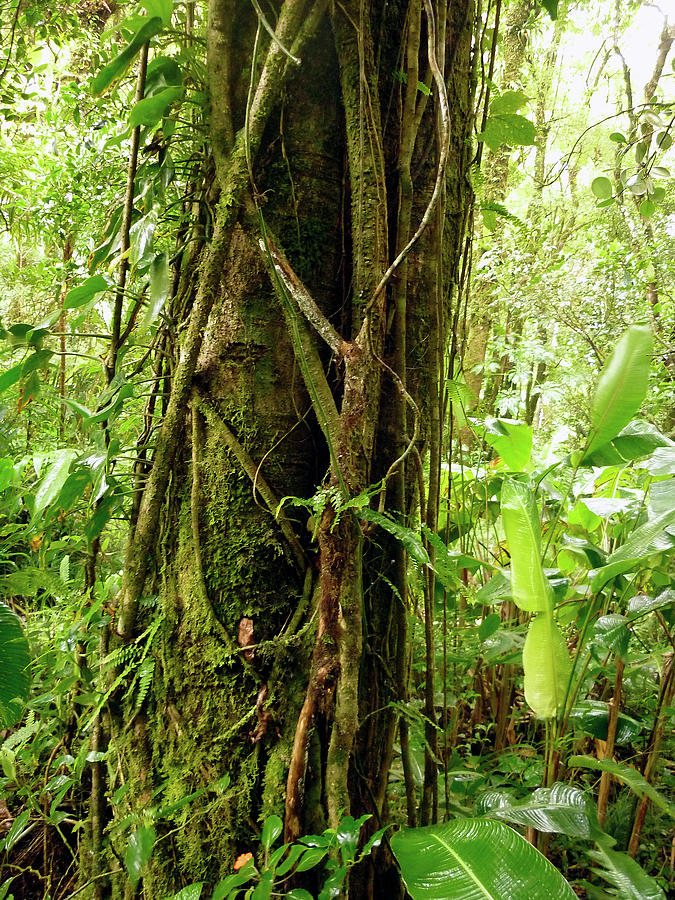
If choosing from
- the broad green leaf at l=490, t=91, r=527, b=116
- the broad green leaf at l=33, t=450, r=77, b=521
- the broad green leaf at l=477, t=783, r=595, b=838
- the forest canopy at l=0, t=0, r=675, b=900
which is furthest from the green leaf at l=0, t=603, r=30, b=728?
the broad green leaf at l=490, t=91, r=527, b=116

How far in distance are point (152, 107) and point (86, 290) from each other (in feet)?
1.15

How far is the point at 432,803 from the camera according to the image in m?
1.08

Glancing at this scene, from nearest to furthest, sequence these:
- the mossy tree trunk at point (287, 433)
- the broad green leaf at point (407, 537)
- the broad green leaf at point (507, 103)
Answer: the broad green leaf at point (407, 537) → the mossy tree trunk at point (287, 433) → the broad green leaf at point (507, 103)

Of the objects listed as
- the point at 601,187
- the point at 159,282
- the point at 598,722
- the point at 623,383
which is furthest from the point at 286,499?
the point at 601,187

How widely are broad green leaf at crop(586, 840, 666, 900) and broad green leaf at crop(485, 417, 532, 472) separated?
881 mm

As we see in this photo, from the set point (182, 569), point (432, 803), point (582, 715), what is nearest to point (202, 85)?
point (182, 569)

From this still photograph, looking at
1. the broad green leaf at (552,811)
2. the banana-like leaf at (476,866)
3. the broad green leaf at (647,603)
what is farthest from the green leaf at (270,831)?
the broad green leaf at (647,603)

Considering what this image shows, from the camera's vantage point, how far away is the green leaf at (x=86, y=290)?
1.00 m

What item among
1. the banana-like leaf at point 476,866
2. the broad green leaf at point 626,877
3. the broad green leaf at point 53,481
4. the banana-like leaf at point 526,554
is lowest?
the broad green leaf at point 626,877

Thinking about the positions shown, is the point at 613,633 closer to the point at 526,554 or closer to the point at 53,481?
the point at 526,554

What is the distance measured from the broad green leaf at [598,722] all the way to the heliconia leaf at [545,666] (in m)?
0.33

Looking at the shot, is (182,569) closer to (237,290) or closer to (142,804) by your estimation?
(142,804)

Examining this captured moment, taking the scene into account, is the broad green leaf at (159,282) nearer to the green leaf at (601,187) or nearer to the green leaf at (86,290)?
the green leaf at (86,290)

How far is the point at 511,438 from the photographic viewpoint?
58.5 inches
